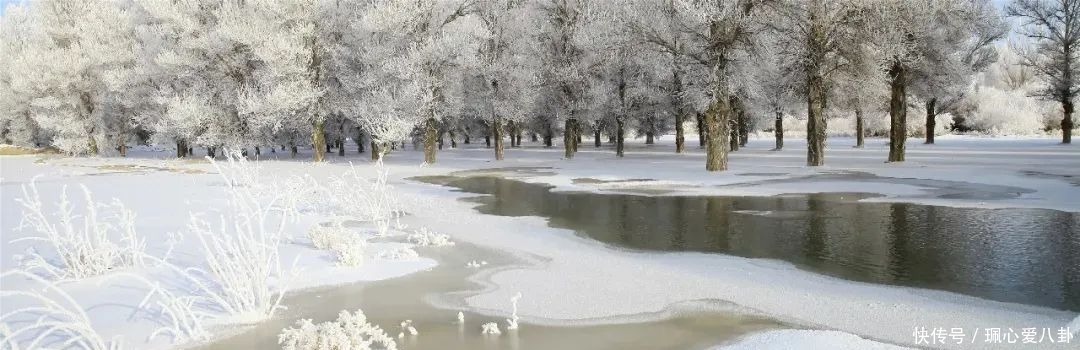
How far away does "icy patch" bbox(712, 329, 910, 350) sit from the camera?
19.7 ft

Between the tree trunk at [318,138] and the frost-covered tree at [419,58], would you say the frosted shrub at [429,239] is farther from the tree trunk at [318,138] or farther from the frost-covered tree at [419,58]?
the tree trunk at [318,138]

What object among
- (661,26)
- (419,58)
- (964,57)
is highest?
(661,26)

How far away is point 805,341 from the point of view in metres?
6.16

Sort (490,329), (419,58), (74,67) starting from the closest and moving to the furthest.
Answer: (490,329) → (419,58) → (74,67)

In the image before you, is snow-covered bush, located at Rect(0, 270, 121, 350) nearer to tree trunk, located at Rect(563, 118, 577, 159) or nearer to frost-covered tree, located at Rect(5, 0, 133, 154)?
tree trunk, located at Rect(563, 118, 577, 159)

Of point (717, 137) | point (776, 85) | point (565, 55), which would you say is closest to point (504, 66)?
point (565, 55)

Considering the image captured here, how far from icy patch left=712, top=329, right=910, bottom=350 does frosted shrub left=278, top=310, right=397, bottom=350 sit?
10.6 ft

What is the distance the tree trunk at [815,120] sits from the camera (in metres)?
27.9

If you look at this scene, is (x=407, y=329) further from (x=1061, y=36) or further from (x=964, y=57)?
(x=1061, y=36)

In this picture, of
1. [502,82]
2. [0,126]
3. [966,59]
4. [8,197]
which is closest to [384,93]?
[502,82]

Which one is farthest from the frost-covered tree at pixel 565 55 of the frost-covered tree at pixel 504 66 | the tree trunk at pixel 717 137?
the tree trunk at pixel 717 137

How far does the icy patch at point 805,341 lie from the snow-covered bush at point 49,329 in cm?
566

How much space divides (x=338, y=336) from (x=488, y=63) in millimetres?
33942

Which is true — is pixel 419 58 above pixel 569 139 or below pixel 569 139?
above
